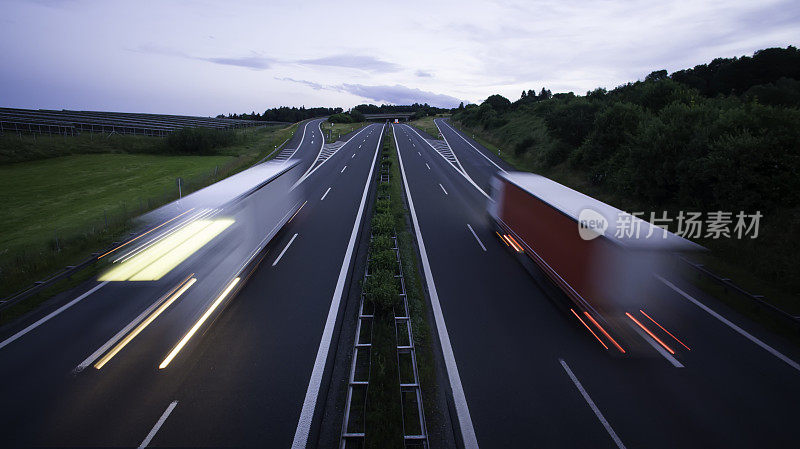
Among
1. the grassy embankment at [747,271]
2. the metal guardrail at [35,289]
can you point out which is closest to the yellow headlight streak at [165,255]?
the metal guardrail at [35,289]

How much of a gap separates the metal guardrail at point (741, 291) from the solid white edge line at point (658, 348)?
13.4 feet

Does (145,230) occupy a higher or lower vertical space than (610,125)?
lower

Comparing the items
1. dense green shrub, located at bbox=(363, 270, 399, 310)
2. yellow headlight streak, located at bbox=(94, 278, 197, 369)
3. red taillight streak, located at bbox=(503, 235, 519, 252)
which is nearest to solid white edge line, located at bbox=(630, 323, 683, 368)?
red taillight streak, located at bbox=(503, 235, 519, 252)

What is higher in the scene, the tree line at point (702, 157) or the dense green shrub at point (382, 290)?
the tree line at point (702, 157)

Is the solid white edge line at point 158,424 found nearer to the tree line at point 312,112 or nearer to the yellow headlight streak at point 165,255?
the yellow headlight streak at point 165,255

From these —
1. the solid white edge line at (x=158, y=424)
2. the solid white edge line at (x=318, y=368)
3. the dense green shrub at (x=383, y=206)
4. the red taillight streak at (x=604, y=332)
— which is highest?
the dense green shrub at (x=383, y=206)

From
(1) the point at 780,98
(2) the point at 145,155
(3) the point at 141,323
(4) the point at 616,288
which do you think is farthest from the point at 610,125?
(2) the point at 145,155

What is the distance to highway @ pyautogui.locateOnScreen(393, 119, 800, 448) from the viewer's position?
7.03 metres

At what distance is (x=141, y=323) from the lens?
10062 millimetres

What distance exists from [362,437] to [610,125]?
1189 inches

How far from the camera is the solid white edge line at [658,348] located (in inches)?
357

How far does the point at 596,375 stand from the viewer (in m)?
8.50

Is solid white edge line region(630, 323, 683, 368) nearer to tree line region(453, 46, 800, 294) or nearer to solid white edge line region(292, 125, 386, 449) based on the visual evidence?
tree line region(453, 46, 800, 294)

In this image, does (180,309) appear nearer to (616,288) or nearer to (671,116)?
(616,288)
